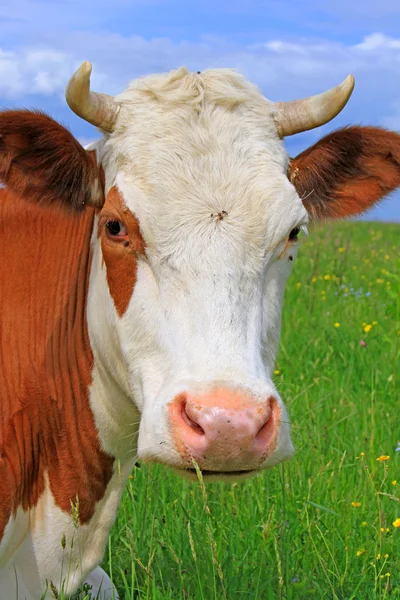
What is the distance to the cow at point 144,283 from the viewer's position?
10.4 feet

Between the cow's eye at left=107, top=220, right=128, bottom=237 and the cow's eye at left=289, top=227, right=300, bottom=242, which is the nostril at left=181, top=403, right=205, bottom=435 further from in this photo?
the cow's eye at left=289, top=227, right=300, bottom=242

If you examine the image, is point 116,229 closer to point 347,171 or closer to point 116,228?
point 116,228

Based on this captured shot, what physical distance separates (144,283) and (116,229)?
28 centimetres

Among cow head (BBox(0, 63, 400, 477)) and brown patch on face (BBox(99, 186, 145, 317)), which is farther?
brown patch on face (BBox(99, 186, 145, 317))

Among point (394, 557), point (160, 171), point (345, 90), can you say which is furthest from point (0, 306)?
point (394, 557)

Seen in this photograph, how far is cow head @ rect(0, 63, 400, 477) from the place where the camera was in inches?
122

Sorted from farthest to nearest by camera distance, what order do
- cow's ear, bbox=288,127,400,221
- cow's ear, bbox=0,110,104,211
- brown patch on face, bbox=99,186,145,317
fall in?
1. cow's ear, bbox=288,127,400,221
2. cow's ear, bbox=0,110,104,211
3. brown patch on face, bbox=99,186,145,317

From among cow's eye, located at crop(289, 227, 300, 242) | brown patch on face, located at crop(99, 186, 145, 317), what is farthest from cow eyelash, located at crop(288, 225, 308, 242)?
brown patch on face, located at crop(99, 186, 145, 317)

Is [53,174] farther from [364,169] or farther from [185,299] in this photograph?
[364,169]

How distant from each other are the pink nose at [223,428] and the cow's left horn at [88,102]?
140cm

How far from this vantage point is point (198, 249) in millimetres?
3342

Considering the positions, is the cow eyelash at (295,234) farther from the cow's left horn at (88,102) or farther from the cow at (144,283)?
the cow's left horn at (88,102)

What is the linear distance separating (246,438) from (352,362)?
5.09 m

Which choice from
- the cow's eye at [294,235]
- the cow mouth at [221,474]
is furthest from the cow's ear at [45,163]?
the cow mouth at [221,474]
